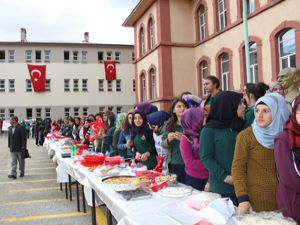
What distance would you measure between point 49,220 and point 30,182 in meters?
4.03

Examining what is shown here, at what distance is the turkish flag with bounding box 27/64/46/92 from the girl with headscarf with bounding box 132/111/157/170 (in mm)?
36630

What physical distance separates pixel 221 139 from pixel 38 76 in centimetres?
3955

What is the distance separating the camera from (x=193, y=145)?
3879 millimetres

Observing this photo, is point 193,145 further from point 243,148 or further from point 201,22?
point 201,22

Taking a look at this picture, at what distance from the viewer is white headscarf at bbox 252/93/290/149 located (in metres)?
2.78

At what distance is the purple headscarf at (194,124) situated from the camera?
150 inches

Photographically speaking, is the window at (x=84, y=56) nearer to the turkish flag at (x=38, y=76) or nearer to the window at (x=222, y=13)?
the turkish flag at (x=38, y=76)

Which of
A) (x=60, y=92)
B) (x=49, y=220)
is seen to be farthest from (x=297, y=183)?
(x=60, y=92)

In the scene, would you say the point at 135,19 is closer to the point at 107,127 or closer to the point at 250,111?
the point at 107,127

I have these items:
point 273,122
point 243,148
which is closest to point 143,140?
point 243,148

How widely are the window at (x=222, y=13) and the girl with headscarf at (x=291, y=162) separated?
55.2ft

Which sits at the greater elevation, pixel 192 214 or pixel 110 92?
pixel 110 92

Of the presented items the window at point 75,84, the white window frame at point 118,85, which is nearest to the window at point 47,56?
the window at point 75,84

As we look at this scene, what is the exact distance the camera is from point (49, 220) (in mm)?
5977
